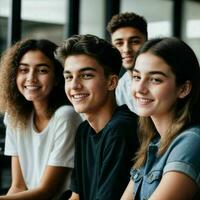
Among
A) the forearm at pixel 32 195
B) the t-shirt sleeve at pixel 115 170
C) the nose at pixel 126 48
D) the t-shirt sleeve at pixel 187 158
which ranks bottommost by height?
the forearm at pixel 32 195

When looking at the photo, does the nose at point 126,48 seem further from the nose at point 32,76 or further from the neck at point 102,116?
the neck at point 102,116

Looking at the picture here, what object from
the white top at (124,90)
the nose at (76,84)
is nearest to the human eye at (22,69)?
the nose at (76,84)

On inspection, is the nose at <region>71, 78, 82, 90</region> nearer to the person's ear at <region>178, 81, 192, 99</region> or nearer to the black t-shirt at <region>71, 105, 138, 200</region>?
the black t-shirt at <region>71, 105, 138, 200</region>

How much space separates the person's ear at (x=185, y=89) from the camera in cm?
146

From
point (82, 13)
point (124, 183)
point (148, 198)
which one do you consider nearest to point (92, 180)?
point (124, 183)

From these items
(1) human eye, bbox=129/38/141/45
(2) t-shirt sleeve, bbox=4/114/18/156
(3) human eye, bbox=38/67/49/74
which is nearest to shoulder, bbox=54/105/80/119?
(3) human eye, bbox=38/67/49/74

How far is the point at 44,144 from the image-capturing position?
2.20m

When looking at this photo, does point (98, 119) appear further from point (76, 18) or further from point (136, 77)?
point (76, 18)

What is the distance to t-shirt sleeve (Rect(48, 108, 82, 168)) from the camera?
2080mm

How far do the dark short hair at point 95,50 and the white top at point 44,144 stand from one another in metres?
0.37

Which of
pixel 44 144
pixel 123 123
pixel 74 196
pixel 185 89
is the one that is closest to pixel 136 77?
pixel 185 89

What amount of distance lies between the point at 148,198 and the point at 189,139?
0.82 feet

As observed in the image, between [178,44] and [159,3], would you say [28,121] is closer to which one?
[178,44]

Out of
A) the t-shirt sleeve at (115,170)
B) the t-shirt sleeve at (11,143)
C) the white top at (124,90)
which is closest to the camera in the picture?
the t-shirt sleeve at (115,170)
